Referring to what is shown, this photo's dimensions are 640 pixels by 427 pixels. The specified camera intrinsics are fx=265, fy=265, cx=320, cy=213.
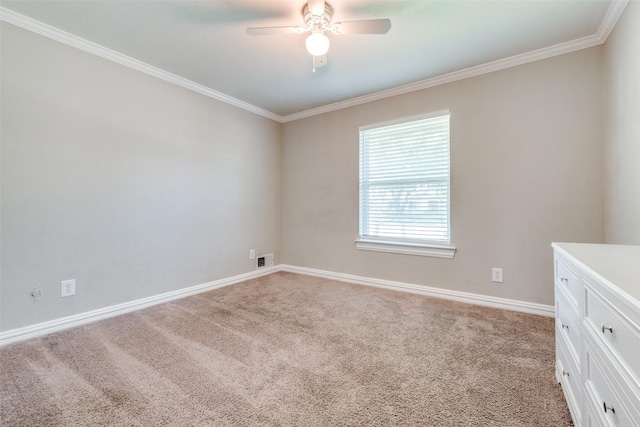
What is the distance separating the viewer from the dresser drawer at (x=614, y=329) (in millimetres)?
673

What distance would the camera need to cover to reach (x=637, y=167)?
1.62 metres

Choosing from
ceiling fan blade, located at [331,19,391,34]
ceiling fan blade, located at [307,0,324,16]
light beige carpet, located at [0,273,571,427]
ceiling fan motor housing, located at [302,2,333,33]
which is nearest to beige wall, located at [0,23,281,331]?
light beige carpet, located at [0,273,571,427]

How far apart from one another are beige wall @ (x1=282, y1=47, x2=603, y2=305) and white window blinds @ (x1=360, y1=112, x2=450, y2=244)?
0.12 metres

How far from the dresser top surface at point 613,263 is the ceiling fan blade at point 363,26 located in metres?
1.62

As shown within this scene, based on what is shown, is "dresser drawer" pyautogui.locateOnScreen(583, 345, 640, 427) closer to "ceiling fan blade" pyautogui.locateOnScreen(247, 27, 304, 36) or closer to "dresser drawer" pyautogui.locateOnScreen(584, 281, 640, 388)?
"dresser drawer" pyautogui.locateOnScreen(584, 281, 640, 388)

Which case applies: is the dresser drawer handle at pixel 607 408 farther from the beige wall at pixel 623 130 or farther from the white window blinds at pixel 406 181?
the white window blinds at pixel 406 181

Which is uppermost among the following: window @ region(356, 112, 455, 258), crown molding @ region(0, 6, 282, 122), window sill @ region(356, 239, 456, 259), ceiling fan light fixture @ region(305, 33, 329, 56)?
crown molding @ region(0, 6, 282, 122)

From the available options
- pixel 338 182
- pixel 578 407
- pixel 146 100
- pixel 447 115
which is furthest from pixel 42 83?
pixel 578 407

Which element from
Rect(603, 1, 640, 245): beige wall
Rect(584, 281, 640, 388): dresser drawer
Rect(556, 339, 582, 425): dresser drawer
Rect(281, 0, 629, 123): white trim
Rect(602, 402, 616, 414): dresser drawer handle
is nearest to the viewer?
Rect(584, 281, 640, 388): dresser drawer

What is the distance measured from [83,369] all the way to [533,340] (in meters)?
2.99

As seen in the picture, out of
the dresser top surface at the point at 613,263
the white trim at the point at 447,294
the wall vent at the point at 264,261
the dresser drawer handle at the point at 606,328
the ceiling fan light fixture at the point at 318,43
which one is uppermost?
the ceiling fan light fixture at the point at 318,43

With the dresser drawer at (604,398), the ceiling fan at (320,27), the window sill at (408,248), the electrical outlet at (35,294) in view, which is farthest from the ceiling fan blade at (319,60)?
the electrical outlet at (35,294)

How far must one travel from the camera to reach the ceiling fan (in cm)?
171

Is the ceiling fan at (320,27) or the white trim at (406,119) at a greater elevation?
the ceiling fan at (320,27)
